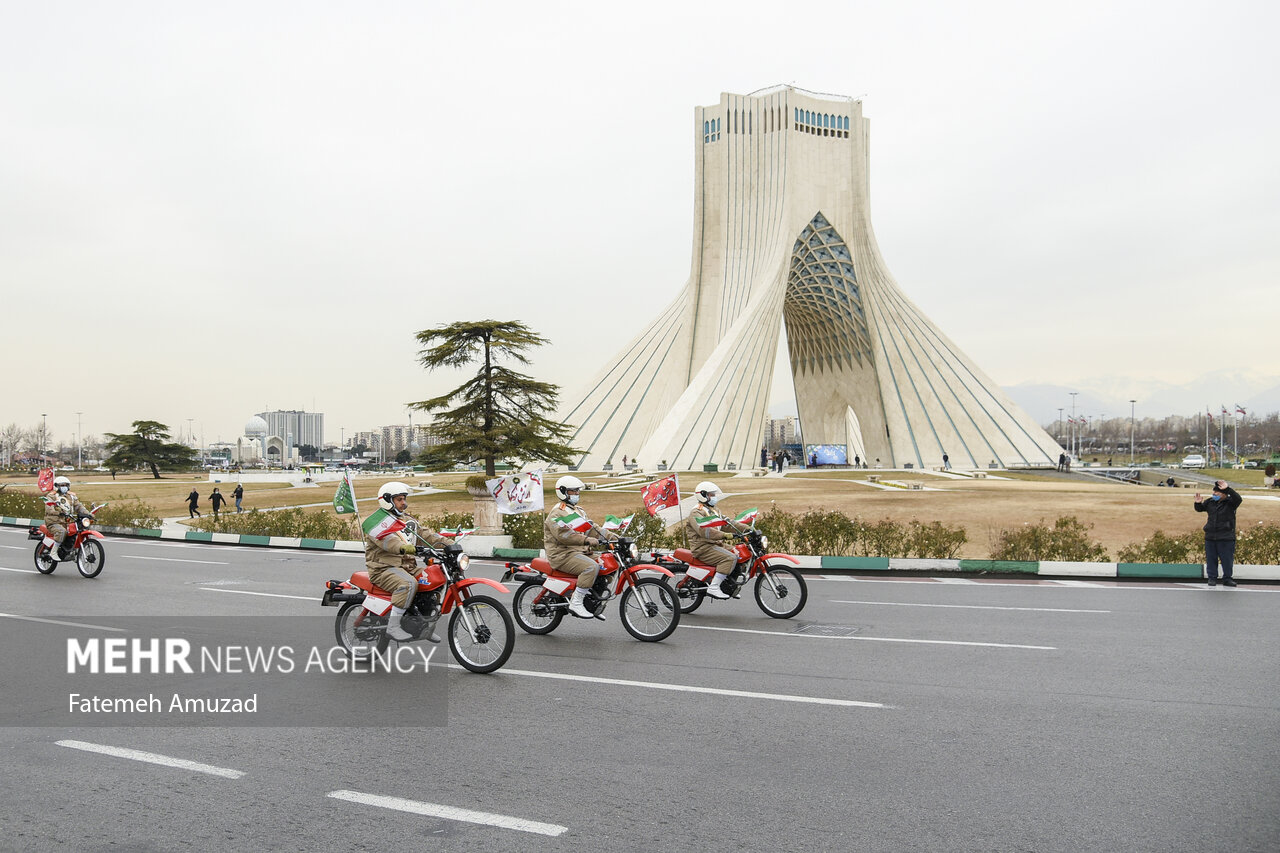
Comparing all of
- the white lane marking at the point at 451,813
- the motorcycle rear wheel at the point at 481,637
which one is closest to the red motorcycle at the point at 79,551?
the motorcycle rear wheel at the point at 481,637

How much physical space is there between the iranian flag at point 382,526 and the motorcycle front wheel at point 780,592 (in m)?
4.52

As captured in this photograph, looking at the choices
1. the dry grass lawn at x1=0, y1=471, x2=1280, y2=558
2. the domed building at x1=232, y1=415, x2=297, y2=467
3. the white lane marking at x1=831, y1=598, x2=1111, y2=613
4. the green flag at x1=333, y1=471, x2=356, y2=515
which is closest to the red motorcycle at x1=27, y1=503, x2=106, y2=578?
the green flag at x1=333, y1=471, x2=356, y2=515

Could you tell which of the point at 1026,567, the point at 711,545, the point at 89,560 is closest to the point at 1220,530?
the point at 1026,567

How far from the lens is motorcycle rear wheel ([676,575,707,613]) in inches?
406

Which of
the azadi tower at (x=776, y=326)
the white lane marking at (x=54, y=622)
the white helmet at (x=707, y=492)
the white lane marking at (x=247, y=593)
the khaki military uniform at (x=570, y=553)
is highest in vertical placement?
the azadi tower at (x=776, y=326)

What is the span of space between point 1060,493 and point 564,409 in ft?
95.7

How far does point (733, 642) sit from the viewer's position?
870 cm

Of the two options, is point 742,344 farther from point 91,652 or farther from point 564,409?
point 91,652

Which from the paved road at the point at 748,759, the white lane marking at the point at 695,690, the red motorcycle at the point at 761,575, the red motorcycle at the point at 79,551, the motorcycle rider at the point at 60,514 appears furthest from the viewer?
the motorcycle rider at the point at 60,514

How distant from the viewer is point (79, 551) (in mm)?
13984

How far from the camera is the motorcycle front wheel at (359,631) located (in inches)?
292

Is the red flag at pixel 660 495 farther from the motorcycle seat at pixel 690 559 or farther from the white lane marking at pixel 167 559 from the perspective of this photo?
the white lane marking at pixel 167 559

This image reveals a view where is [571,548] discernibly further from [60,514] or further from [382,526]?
[60,514]

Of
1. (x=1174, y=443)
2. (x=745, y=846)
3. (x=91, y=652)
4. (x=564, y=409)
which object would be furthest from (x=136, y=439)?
(x=1174, y=443)
